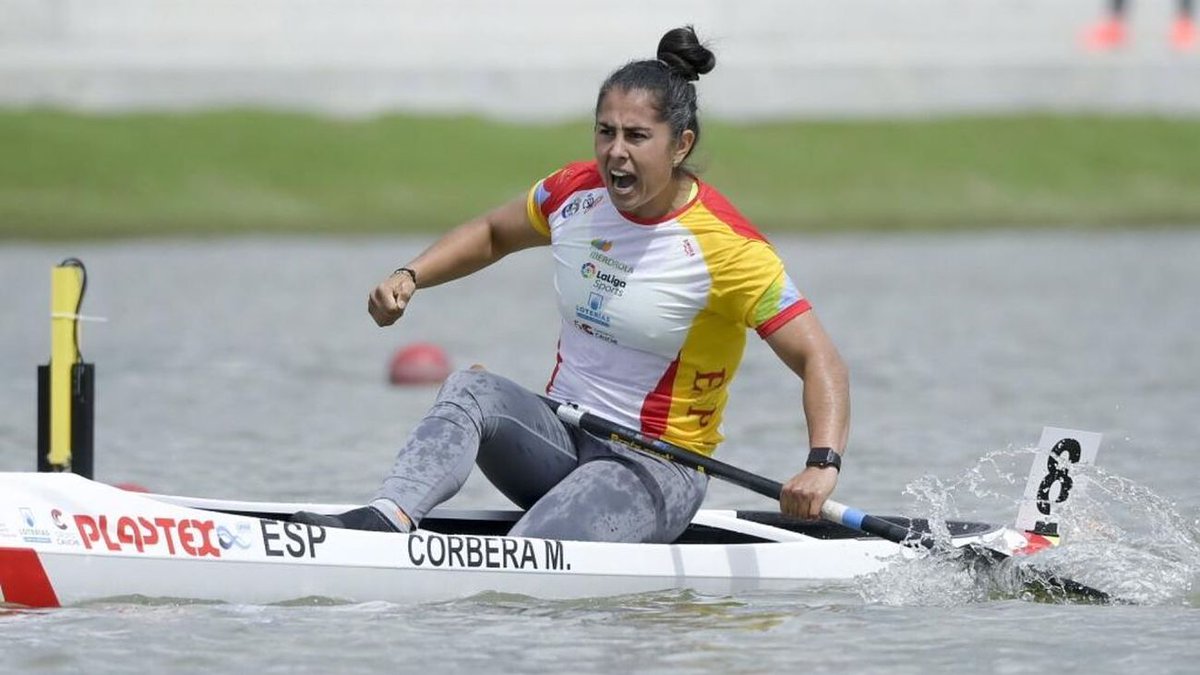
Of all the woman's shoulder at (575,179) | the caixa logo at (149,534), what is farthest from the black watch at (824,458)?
the caixa logo at (149,534)

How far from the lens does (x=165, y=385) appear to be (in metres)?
14.8

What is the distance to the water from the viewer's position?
271 inches

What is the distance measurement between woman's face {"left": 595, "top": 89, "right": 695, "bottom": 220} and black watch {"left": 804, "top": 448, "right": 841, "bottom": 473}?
964mm

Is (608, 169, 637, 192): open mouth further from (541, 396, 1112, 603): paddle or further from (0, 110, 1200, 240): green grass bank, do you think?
(0, 110, 1200, 240): green grass bank

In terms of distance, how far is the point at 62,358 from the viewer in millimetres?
9883

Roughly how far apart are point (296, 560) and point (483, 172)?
76.9 ft

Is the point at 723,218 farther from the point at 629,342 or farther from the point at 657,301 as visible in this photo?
the point at 629,342

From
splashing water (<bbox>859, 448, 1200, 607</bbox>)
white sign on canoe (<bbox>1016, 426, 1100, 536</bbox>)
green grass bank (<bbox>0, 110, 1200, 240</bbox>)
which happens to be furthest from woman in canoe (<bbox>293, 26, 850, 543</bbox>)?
green grass bank (<bbox>0, 110, 1200, 240</bbox>)

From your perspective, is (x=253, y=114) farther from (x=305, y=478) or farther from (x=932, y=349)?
(x=305, y=478)

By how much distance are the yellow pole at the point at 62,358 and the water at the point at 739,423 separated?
0.81 m

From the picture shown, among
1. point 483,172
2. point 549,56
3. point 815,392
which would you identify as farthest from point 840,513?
point 549,56

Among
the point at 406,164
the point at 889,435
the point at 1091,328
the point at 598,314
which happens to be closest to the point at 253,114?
the point at 406,164

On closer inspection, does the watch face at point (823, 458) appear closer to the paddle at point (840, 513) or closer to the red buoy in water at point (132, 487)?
the paddle at point (840, 513)

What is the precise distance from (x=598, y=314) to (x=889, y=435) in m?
4.93
